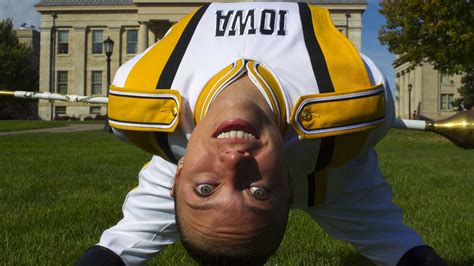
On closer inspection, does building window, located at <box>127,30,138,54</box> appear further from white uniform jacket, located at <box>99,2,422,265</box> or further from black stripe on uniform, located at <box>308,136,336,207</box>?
black stripe on uniform, located at <box>308,136,336,207</box>

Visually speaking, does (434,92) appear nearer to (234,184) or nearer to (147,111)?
(147,111)

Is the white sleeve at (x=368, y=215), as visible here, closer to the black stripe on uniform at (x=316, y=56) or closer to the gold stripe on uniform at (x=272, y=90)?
the black stripe on uniform at (x=316, y=56)

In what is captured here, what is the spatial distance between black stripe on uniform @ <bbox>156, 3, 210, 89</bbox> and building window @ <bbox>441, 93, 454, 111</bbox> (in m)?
73.9

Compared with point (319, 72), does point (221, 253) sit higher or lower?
lower

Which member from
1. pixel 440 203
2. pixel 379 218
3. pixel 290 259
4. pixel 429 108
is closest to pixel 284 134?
pixel 379 218

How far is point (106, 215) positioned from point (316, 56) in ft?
12.2

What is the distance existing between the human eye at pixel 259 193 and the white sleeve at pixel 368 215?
126 centimetres

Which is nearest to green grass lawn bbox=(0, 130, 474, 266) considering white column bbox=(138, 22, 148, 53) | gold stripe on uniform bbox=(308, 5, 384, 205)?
gold stripe on uniform bbox=(308, 5, 384, 205)

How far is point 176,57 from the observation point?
7.41ft

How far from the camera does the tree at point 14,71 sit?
60.9 metres

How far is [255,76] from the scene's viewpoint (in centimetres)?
196

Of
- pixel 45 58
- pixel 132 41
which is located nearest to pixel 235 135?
pixel 132 41

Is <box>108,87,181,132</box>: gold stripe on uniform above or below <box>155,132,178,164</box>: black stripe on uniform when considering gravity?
above

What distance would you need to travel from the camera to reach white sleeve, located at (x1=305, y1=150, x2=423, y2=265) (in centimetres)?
269
